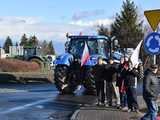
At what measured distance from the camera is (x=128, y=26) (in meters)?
92.6

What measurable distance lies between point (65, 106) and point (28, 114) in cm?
329

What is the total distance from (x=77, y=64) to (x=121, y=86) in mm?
7436

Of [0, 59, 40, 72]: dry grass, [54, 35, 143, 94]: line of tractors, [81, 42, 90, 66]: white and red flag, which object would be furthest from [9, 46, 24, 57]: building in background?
[81, 42, 90, 66]: white and red flag

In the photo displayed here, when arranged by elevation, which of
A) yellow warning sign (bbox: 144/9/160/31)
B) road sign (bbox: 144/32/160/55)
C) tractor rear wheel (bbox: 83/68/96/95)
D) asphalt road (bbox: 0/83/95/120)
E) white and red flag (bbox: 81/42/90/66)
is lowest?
asphalt road (bbox: 0/83/95/120)

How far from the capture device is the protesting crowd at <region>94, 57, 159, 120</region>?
1697 cm

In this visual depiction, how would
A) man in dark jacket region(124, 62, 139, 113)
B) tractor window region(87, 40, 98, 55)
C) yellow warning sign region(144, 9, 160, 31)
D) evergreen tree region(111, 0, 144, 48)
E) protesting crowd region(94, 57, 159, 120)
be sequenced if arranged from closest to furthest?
1. protesting crowd region(94, 57, 159, 120)
2. yellow warning sign region(144, 9, 160, 31)
3. man in dark jacket region(124, 62, 139, 113)
4. tractor window region(87, 40, 98, 55)
5. evergreen tree region(111, 0, 144, 48)

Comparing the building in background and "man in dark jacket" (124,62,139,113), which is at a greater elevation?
the building in background

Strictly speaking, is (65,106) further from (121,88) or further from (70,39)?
(70,39)

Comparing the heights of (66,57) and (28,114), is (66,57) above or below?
above

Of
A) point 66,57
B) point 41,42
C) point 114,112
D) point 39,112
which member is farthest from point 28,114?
point 41,42

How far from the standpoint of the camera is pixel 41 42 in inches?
5778

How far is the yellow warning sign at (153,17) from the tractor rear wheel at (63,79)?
9846mm

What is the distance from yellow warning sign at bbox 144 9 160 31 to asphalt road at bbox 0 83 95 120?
12.5 feet

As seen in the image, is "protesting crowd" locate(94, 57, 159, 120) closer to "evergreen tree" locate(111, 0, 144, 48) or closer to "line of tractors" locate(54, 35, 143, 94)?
"line of tractors" locate(54, 35, 143, 94)
